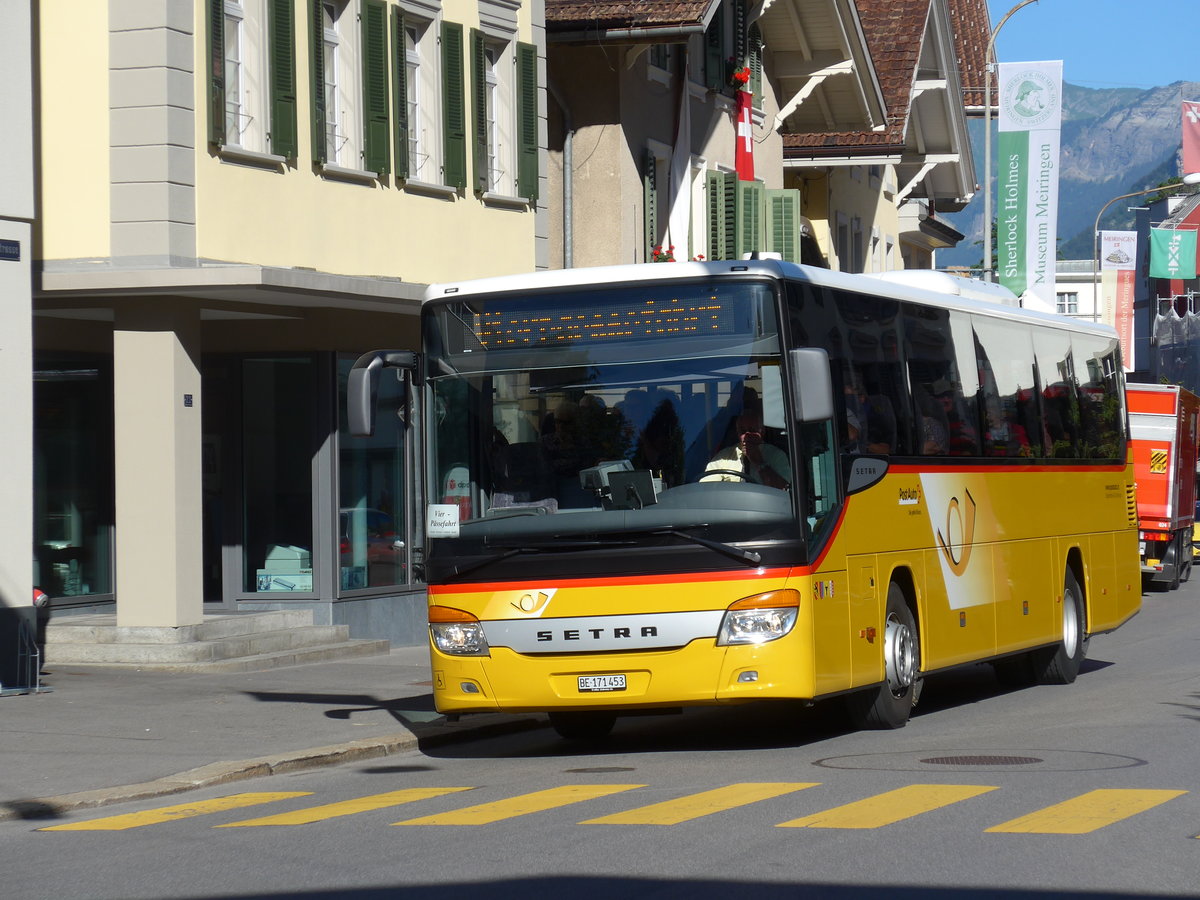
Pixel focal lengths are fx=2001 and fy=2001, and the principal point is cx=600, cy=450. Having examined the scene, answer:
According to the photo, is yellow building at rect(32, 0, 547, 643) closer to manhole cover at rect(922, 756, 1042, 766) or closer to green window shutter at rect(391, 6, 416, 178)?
green window shutter at rect(391, 6, 416, 178)

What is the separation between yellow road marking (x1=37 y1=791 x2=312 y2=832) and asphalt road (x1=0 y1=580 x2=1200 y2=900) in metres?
0.03

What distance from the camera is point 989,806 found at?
30.3 ft

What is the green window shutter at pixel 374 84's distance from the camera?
2052cm

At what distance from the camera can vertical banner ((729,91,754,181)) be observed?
2948 centimetres

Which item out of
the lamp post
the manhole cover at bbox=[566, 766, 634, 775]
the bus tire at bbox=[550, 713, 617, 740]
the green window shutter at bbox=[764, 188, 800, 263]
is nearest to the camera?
the manhole cover at bbox=[566, 766, 634, 775]

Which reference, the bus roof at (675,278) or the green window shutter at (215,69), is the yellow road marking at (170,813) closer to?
the bus roof at (675,278)

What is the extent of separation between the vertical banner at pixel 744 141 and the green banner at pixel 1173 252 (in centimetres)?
4058

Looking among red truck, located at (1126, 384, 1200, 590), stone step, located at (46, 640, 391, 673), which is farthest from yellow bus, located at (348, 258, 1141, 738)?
red truck, located at (1126, 384, 1200, 590)

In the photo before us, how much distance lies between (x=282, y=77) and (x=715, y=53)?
12.3 m

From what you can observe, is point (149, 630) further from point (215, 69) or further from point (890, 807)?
point (890, 807)

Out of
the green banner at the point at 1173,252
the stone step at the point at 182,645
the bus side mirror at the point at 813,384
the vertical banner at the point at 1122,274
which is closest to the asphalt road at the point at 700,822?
the bus side mirror at the point at 813,384

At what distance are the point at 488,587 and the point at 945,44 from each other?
30.1 meters

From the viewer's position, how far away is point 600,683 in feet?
38.9

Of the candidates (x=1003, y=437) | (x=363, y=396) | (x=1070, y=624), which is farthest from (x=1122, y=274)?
(x=363, y=396)
